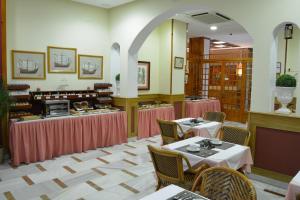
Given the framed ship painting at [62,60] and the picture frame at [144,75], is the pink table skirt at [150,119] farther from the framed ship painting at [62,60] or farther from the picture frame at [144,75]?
the framed ship painting at [62,60]

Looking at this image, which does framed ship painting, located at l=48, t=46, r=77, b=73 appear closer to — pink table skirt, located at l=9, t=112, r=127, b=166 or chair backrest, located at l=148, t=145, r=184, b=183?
pink table skirt, located at l=9, t=112, r=127, b=166

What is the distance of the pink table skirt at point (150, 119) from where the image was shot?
634 cm

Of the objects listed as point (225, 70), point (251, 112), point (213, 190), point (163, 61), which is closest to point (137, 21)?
point (163, 61)

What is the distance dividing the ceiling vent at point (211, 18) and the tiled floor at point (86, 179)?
3.89 metres

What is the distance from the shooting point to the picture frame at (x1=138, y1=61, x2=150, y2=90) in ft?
23.0

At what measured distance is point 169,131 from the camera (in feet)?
14.0

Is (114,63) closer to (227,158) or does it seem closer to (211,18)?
(211,18)

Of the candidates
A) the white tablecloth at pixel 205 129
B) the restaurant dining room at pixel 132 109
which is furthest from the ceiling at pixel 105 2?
the white tablecloth at pixel 205 129

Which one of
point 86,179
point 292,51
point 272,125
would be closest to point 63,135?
point 86,179

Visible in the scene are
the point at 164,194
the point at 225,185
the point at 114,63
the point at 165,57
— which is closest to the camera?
the point at 164,194

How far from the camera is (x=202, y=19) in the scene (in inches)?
265

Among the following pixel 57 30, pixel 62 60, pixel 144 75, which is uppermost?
pixel 57 30

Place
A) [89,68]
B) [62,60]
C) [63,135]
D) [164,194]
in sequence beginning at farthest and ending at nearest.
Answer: [89,68] → [62,60] → [63,135] → [164,194]

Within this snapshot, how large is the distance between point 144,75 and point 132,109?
4.76 feet
